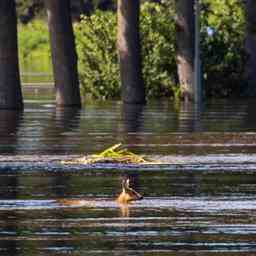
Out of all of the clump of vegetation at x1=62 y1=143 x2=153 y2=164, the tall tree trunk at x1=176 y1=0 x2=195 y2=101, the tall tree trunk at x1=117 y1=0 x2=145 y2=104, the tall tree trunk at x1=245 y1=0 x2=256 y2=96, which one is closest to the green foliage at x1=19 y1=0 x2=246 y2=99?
the tall tree trunk at x1=245 y1=0 x2=256 y2=96

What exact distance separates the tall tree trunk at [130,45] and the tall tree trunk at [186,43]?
1940 millimetres

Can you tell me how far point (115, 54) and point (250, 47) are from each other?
4.45 meters

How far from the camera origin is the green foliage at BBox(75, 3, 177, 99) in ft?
152

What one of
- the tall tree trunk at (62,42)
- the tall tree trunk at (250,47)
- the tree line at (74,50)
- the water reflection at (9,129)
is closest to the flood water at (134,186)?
the water reflection at (9,129)

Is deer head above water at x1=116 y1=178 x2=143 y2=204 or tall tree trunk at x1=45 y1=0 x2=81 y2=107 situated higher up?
tall tree trunk at x1=45 y1=0 x2=81 y2=107

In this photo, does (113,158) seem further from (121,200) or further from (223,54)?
(223,54)

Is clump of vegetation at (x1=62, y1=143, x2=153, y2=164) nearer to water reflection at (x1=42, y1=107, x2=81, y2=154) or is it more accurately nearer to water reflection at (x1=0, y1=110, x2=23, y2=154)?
water reflection at (x1=42, y1=107, x2=81, y2=154)

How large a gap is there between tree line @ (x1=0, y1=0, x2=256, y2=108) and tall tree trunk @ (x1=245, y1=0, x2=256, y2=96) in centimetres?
4

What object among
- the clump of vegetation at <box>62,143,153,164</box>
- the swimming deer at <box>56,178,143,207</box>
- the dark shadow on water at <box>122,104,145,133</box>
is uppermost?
the swimming deer at <box>56,178,143,207</box>

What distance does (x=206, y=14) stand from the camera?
48312 mm

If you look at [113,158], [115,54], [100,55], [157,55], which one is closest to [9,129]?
[113,158]

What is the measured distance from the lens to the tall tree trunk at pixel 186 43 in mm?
43156

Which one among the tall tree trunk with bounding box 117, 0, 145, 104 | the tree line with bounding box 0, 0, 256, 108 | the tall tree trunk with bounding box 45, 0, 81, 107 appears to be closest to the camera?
the tree line with bounding box 0, 0, 256, 108

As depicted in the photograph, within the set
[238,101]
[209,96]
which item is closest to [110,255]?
[238,101]
